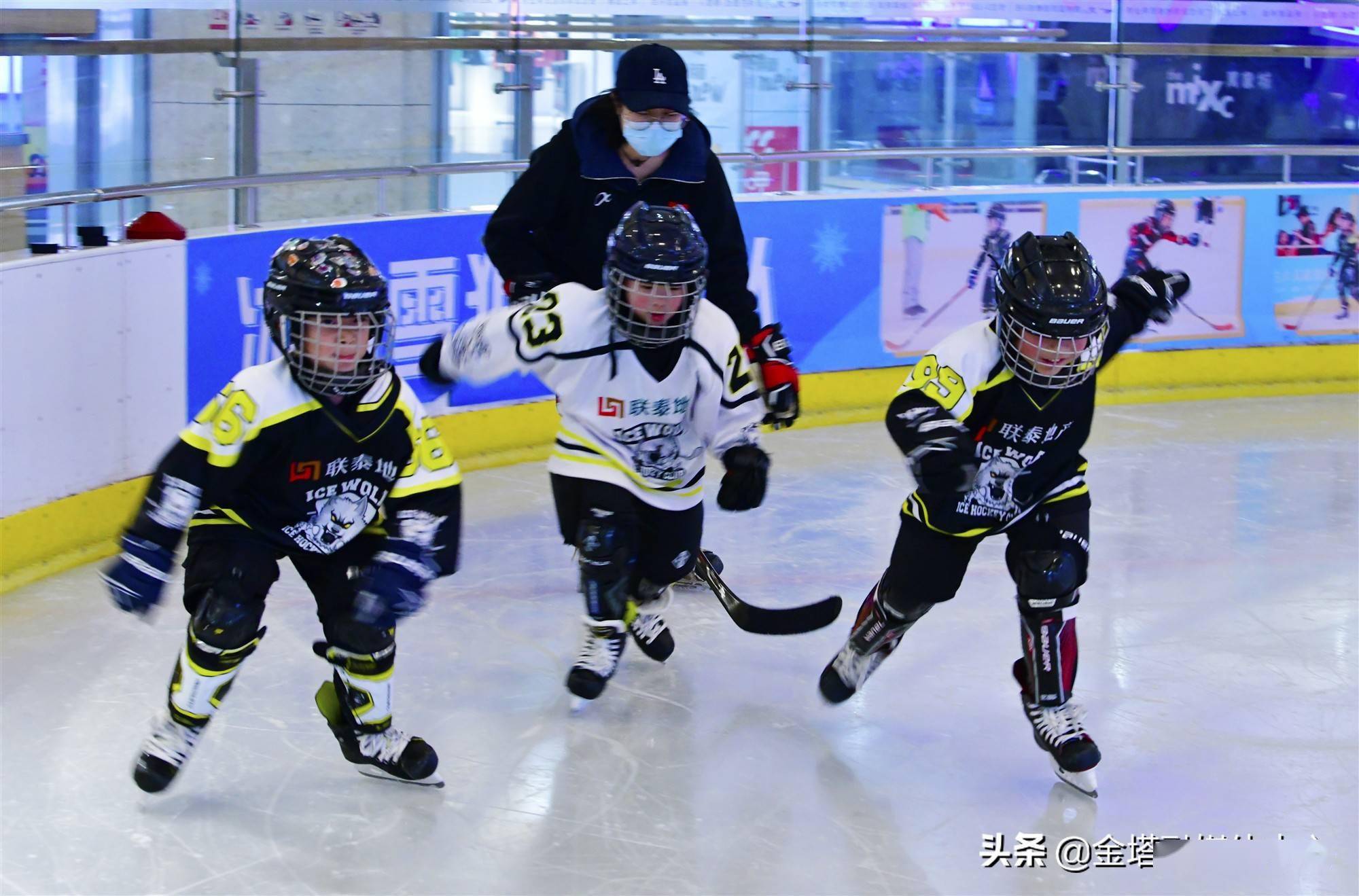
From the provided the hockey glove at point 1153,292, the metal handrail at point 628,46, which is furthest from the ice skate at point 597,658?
the metal handrail at point 628,46

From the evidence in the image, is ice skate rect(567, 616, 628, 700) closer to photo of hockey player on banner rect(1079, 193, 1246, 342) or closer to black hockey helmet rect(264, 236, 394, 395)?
black hockey helmet rect(264, 236, 394, 395)

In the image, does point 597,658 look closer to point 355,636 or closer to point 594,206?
point 355,636

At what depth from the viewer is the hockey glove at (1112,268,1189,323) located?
3.62 metres

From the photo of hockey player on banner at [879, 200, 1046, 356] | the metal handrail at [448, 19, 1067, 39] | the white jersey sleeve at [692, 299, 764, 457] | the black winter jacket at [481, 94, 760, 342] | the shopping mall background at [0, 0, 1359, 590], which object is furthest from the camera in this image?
the photo of hockey player on banner at [879, 200, 1046, 356]

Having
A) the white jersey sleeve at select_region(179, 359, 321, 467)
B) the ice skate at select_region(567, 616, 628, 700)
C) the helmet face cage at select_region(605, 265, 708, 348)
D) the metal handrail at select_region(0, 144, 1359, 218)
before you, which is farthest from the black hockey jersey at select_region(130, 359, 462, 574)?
the metal handrail at select_region(0, 144, 1359, 218)

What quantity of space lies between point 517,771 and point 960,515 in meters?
1.11

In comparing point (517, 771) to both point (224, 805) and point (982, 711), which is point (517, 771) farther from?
point (982, 711)

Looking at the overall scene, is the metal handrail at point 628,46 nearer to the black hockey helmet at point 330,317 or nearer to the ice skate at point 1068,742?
the black hockey helmet at point 330,317

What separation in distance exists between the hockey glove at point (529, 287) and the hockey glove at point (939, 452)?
1.01 m

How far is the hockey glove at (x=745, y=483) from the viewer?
3465mm

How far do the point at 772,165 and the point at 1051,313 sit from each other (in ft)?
14.7

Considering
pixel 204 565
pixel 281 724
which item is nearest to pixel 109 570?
pixel 204 565

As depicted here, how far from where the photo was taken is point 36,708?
373cm

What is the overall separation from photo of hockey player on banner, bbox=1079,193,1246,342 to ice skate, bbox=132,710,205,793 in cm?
560
